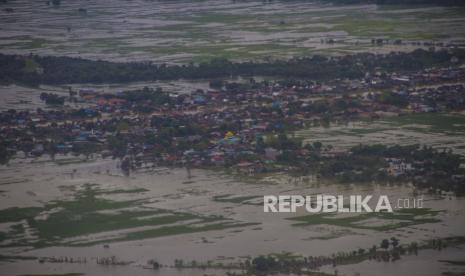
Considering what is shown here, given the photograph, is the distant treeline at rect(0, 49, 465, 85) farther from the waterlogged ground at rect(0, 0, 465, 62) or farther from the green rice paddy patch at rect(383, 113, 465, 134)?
the green rice paddy patch at rect(383, 113, 465, 134)

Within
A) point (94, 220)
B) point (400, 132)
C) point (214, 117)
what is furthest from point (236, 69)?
point (94, 220)

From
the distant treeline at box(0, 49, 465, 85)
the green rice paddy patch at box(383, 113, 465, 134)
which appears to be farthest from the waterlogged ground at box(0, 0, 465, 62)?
the green rice paddy patch at box(383, 113, 465, 134)

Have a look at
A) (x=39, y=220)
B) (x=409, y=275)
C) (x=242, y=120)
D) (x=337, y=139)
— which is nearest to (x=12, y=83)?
(x=242, y=120)

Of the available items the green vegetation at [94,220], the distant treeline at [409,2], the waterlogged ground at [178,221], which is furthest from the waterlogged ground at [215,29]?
the green vegetation at [94,220]

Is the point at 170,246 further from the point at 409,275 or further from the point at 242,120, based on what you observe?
the point at 242,120

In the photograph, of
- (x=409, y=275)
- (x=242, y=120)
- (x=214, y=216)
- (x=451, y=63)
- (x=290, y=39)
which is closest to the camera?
(x=409, y=275)

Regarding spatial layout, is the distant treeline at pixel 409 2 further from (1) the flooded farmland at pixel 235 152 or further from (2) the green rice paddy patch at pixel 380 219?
(2) the green rice paddy patch at pixel 380 219
